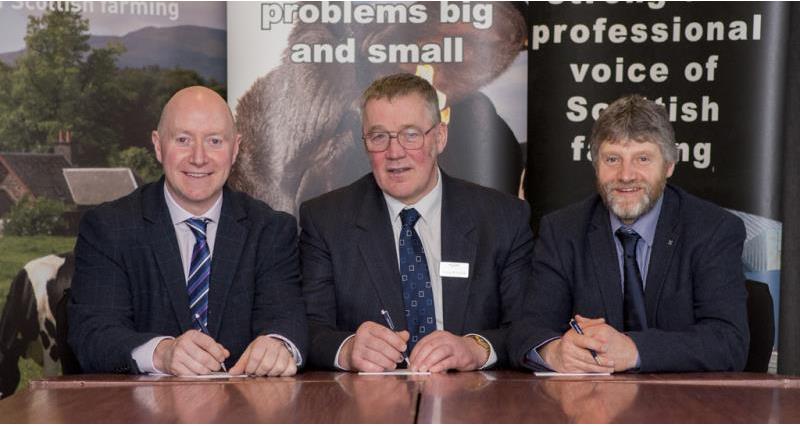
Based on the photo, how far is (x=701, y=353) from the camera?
137 inches

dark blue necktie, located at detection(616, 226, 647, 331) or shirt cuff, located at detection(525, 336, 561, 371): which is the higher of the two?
dark blue necktie, located at detection(616, 226, 647, 331)

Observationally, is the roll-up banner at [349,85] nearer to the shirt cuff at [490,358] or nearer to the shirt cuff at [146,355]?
the shirt cuff at [490,358]

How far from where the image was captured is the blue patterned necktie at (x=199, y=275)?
385 centimetres

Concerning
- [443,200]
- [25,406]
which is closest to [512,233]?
[443,200]

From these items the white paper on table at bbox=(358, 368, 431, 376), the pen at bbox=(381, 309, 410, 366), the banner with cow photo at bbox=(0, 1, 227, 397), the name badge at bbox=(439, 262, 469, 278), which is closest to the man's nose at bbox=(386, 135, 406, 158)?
the name badge at bbox=(439, 262, 469, 278)

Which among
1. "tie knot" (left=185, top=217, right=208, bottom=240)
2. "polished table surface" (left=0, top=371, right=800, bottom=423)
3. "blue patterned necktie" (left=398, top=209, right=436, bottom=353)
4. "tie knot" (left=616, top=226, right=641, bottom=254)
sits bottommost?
"polished table surface" (left=0, top=371, right=800, bottom=423)

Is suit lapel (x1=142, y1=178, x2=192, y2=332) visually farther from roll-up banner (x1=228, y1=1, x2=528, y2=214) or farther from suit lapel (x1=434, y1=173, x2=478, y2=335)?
roll-up banner (x1=228, y1=1, x2=528, y2=214)

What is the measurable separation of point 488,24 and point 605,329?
2156mm

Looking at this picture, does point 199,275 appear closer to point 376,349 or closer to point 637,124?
point 376,349

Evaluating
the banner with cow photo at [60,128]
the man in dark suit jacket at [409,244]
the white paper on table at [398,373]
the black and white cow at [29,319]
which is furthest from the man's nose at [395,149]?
the black and white cow at [29,319]

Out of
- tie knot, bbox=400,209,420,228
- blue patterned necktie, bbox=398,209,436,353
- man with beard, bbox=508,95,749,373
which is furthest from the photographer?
tie knot, bbox=400,209,420,228

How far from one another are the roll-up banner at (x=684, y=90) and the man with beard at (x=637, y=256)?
4.01 feet

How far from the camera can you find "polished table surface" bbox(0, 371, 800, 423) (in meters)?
2.51

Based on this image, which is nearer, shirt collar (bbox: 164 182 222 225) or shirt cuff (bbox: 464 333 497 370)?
shirt cuff (bbox: 464 333 497 370)
